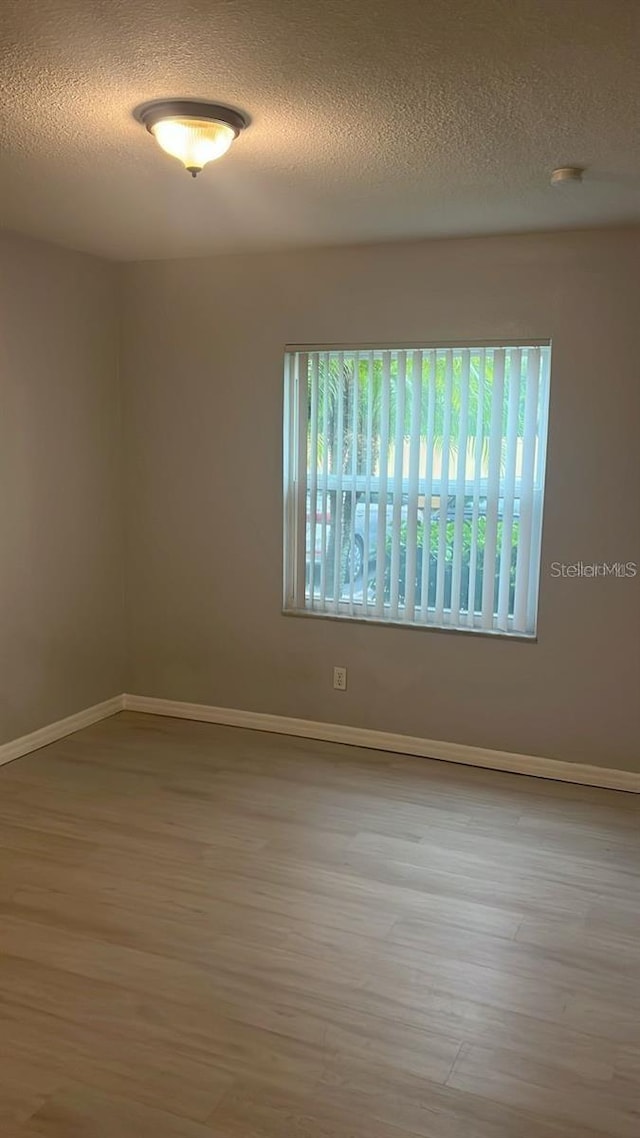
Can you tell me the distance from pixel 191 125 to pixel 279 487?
2191 mm

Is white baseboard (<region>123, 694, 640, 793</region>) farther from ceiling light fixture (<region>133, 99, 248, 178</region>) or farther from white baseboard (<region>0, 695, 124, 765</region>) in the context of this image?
ceiling light fixture (<region>133, 99, 248, 178</region>)

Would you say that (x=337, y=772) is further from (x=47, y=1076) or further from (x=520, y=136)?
(x=520, y=136)

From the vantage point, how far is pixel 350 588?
14.4ft

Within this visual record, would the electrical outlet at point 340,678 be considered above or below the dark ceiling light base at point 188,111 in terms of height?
below

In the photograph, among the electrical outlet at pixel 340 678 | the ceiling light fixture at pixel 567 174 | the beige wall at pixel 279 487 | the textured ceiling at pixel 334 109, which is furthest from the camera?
the electrical outlet at pixel 340 678

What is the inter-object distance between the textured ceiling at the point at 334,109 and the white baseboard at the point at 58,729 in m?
2.33

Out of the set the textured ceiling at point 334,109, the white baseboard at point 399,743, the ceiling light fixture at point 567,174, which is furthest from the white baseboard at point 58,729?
the ceiling light fixture at point 567,174

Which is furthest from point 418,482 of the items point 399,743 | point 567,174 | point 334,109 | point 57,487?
point 334,109

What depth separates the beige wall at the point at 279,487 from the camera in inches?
149

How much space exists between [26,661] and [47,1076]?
2.32 m

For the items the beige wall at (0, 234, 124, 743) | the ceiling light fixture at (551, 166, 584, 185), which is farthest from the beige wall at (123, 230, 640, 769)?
the ceiling light fixture at (551, 166, 584, 185)

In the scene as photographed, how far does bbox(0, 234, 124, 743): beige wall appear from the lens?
4043mm

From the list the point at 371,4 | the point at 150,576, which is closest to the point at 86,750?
the point at 150,576

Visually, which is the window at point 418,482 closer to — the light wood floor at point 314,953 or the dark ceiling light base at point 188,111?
the light wood floor at point 314,953
